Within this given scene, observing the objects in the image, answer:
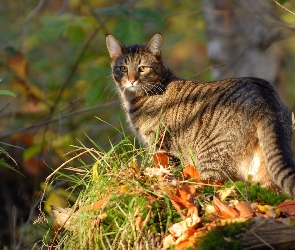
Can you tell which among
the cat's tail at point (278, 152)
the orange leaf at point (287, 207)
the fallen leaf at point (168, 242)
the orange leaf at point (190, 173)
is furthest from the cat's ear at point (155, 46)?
the fallen leaf at point (168, 242)

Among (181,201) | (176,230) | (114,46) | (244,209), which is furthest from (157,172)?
(114,46)

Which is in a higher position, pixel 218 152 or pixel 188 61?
pixel 218 152

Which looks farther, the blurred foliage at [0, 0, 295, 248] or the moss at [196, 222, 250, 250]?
the blurred foliage at [0, 0, 295, 248]

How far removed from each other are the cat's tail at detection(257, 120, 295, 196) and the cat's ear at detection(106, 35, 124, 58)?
69.2 inches

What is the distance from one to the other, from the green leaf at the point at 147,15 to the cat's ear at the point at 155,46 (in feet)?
0.60

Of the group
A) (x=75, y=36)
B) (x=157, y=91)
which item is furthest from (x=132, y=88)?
(x=75, y=36)

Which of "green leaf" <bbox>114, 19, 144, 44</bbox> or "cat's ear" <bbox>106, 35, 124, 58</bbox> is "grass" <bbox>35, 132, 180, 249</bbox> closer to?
"green leaf" <bbox>114, 19, 144, 44</bbox>

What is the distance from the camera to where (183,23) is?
11.9 metres

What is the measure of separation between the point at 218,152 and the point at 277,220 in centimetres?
141

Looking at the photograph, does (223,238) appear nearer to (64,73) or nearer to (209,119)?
(209,119)

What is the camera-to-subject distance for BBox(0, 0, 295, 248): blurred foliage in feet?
17.7

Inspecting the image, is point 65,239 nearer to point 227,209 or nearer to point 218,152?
point 227,209

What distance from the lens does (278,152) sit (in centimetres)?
381

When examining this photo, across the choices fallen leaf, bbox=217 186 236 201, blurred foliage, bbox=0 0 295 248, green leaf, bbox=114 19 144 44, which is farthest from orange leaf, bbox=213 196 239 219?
green leaf, bbox=114 19 144 44
